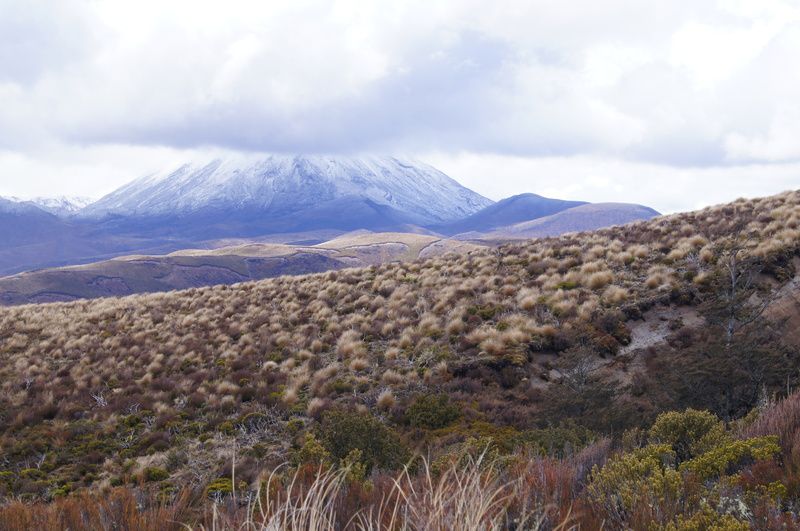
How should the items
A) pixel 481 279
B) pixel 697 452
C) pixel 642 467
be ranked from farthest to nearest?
pixel 481 279 → pixel 697 452 → pixel 642 467

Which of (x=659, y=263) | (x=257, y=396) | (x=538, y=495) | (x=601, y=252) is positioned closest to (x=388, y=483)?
(x=538, y=495)

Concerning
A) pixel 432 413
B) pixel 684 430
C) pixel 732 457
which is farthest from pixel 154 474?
pixel 732 457

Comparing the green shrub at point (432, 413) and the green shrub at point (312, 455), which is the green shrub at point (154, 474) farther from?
the green shrub at point (432, 413)

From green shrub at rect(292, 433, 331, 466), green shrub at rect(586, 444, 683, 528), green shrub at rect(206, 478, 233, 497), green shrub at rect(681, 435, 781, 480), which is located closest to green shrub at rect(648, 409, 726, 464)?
green shrub at rect(681, 435, 781, 480)

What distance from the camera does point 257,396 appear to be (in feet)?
40.9

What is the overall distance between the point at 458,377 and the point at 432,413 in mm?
2359

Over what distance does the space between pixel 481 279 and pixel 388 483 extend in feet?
52.4

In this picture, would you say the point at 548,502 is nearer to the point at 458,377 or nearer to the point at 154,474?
the point at 154,474

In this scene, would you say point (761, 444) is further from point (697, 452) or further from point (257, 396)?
point (257, 396)

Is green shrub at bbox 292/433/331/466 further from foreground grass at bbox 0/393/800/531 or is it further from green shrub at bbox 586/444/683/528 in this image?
green shrub at bbox 586/444/683/528

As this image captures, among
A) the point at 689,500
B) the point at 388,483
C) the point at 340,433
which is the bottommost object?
the point at 340,433

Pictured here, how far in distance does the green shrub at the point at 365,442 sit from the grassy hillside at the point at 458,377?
29 mm

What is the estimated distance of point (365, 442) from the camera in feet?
21.9

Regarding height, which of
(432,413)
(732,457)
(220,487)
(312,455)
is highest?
(732,457)
